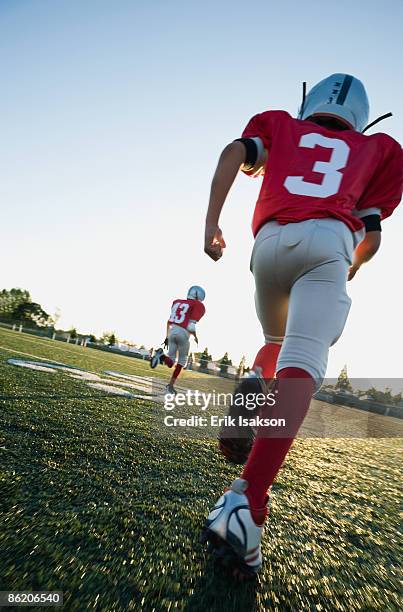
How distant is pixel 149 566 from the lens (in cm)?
82

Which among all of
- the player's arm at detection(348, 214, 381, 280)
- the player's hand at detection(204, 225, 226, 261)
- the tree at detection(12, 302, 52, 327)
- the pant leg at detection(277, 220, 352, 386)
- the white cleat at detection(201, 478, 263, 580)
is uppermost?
the tree at detection(12, 302, 52, 327)

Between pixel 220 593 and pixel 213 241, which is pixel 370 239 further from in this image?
pixel 220 593

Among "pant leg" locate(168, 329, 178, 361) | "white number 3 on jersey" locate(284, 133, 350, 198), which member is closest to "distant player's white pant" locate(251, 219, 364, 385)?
"white number 3 on jersey" locate(284, 133, 350, 198)

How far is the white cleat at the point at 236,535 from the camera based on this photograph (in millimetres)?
865

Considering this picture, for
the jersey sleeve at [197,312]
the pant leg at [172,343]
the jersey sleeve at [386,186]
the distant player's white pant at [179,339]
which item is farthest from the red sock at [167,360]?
the jersey sleeve at [386,186]

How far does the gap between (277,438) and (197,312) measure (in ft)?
22.7

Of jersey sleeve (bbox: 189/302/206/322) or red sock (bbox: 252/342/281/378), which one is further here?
jersey sleeve (bbox: 189/302/206/322)

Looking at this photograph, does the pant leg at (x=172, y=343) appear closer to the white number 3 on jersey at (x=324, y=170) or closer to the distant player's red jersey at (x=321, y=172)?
the distant player's red jersey at (x=321, y=172)

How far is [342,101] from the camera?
58.3 inches

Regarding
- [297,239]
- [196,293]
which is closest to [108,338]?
[196,293]

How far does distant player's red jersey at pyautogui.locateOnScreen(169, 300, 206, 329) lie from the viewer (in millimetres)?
7914

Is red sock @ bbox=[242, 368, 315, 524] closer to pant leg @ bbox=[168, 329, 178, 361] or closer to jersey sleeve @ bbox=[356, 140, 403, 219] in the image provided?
jersey sleeve @ bbox=[356, 140, 403, 219]

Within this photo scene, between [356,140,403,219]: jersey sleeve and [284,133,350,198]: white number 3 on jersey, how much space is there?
17 cm

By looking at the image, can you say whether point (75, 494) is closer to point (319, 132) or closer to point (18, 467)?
point (18, 467)
